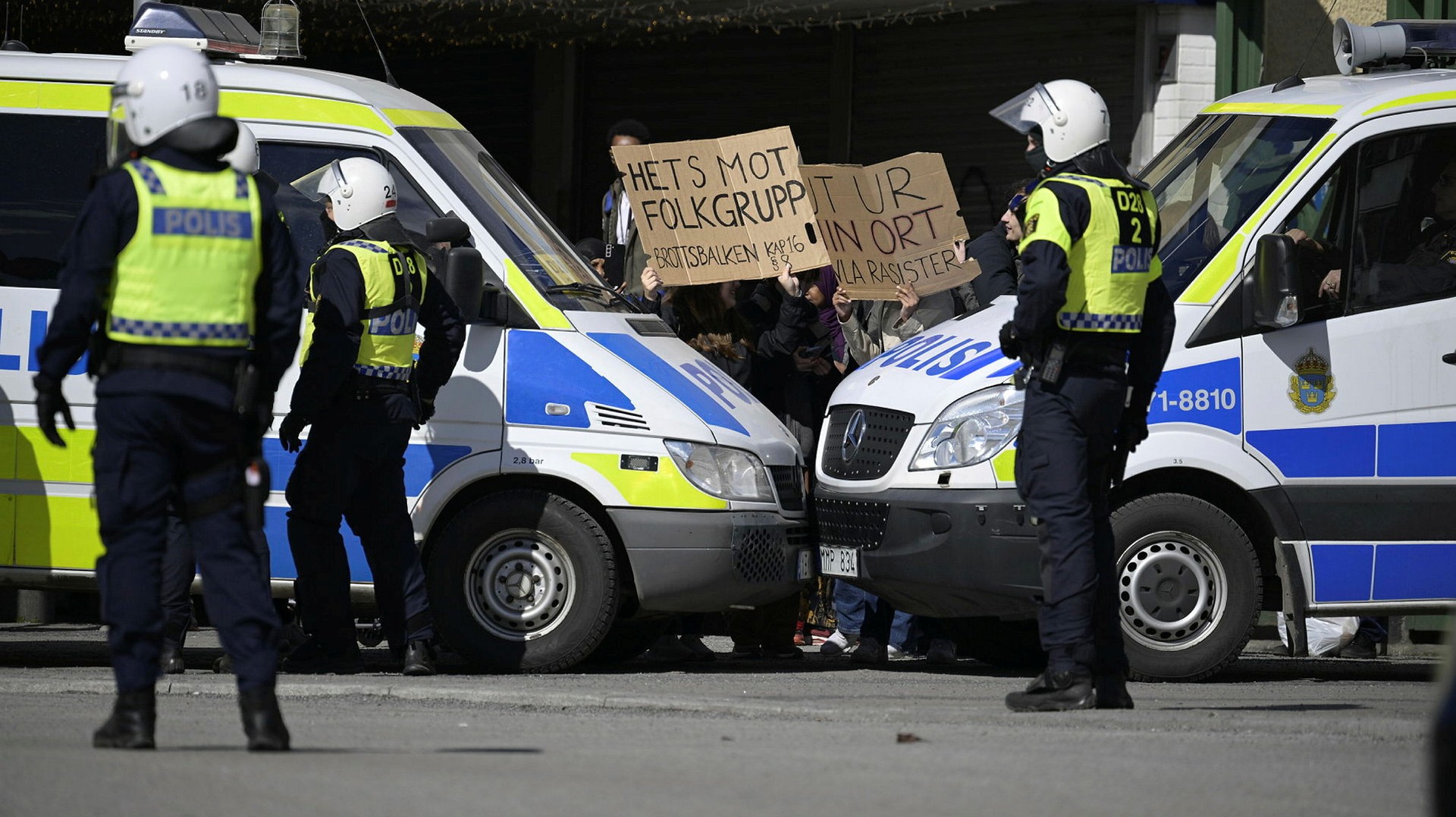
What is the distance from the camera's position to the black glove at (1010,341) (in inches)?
269

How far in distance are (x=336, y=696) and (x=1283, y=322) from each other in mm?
3885

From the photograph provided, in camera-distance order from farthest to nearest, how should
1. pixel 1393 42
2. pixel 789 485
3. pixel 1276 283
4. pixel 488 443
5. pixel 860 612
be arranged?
pixel 860 612
pixel 1393 42
pixel 789 485
pixel 488 443
pixel 1276 283

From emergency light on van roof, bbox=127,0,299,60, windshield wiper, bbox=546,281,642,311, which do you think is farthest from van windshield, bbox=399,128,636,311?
emergency light on van roof, bbox=127,0,299,60

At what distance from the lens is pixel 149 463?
17.4ft

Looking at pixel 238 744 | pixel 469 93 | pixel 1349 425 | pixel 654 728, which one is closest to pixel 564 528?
pixel 654 728

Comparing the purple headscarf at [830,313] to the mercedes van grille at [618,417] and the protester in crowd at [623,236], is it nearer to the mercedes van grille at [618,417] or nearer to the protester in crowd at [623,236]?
the protester in crowd at [623,236]

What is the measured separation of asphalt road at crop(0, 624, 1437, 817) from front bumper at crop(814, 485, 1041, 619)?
37cm

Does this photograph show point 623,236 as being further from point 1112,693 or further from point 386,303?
point 1112,693

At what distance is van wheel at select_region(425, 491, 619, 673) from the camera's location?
8.14 m

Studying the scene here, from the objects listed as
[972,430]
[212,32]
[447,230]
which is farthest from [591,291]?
[212,32]

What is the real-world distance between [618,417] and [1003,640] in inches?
86.5

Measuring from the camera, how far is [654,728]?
6.39m

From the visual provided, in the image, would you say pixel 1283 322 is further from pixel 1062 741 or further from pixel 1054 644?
pixel 1062 741

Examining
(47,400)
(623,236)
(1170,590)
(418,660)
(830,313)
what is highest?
(623,236)
